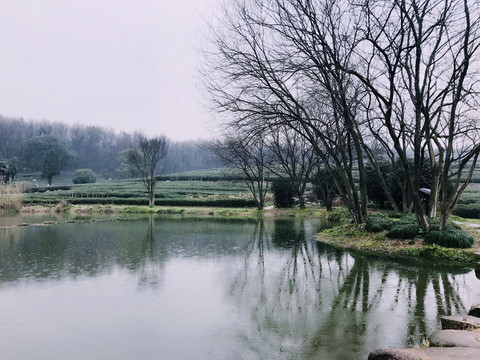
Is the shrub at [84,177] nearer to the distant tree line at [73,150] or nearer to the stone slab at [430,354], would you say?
the distant tree line at [73,150]

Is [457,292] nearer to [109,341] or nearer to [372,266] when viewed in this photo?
[372,266]

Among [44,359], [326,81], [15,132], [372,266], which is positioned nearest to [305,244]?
[372,266]

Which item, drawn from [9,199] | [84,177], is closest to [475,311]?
[9,199]

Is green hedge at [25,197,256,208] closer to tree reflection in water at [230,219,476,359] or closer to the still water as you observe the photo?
the still water

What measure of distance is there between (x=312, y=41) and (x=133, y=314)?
8.00m

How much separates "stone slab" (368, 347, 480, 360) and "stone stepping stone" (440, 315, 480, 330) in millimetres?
739

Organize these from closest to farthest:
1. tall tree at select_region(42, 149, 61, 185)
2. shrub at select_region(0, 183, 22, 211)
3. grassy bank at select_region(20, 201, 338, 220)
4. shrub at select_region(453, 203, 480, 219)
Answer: shrub at select_region(453, 203, 480, 219) < grassy bank at select_region(20, 201, 338, 220) < shrub at select_region(0, 183, 22, 211) < tall tree at select_region(42, 149, 61, 185)

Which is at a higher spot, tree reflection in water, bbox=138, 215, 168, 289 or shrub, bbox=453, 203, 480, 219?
shrub, bbox=453, 203, 480, 219

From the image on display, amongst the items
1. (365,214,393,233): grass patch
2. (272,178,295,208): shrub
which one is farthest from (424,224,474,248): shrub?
(272,178,295,208): shrub

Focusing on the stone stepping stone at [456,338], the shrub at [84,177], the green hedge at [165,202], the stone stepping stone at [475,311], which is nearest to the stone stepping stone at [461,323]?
the stone stepping stone at [456,338]

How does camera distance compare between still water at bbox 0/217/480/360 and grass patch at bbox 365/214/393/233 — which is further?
grass patch at bbox 365/214/393/233

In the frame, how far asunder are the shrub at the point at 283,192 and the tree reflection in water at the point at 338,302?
17407mm

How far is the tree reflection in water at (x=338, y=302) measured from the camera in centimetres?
430

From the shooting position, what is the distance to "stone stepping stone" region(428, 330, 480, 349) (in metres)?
3.55
